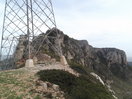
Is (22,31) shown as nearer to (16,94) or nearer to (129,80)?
(16,94)

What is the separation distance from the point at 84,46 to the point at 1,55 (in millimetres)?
145071

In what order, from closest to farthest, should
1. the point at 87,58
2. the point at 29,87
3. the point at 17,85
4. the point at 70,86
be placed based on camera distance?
the point at 29,87 → the point at 17,85 → the point at 70,86 → the point at 87,58

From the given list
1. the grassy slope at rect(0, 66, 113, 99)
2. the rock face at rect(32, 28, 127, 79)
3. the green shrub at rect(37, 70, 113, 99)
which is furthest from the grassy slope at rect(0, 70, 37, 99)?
the rock face at rect(32, 28, 127, 79)

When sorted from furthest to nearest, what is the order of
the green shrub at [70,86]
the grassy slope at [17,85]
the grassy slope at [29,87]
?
the green shrub at [70,86], the grassy slope at [29,87], the grassy slope at [17,85]

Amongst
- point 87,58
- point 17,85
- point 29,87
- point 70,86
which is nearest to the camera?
point 29,87

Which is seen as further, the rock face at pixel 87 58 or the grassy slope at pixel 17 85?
the rock face at pixel 87 58

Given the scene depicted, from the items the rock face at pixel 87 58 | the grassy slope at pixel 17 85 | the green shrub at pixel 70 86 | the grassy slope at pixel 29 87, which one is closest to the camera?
the grassy slope at pixel 17 85

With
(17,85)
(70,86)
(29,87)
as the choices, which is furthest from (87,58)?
(29,87)

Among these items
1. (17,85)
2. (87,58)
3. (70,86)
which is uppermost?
(87,58)

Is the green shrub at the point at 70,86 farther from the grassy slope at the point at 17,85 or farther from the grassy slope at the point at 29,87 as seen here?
the grassy slope at the point at 17,85

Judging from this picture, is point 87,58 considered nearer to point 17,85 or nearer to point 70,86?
point 70,86

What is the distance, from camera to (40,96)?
15.3 metres

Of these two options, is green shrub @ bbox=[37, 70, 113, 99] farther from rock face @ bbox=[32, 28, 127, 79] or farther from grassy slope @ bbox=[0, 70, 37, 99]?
rock face @ bbox=[32, 28, 127, 79]

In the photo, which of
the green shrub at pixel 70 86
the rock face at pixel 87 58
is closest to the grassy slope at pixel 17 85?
the green shrub at pixel 70 86
